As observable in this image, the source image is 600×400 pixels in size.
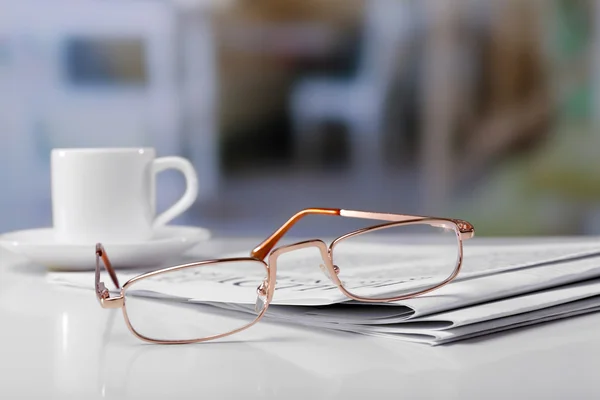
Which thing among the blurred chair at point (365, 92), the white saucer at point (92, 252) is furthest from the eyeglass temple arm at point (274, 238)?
the blurred chair at point (365, 92)

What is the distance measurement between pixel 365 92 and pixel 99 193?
3069 mm

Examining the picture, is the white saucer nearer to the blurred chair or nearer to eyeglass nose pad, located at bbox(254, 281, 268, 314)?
eyeglass nose pad, located at bbox(254, 281, 268, 314)

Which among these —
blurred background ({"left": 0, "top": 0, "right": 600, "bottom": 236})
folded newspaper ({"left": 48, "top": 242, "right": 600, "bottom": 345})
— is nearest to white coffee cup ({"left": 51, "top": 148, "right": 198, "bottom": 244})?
folded newspaper ({"left": 48, "top": 242, "right": 600, "bottom": 345})

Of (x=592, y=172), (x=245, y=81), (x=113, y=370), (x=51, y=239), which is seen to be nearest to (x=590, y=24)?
(x=592, y=172)

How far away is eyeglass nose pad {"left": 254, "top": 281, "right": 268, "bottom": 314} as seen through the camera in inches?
18.5

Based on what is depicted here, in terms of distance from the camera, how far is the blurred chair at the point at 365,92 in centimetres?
366

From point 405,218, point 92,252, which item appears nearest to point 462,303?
point 405,218

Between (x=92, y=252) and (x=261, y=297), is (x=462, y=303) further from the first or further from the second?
(x=92, y=252)

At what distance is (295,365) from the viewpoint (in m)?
0.41

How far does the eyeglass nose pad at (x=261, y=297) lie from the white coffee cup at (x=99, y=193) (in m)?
0.28

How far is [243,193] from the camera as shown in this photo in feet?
11.6

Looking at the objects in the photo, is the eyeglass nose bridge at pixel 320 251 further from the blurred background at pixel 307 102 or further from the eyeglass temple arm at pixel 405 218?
the blurred background at pixel 307 102

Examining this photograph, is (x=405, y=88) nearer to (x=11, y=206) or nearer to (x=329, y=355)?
(x=11, y=206)

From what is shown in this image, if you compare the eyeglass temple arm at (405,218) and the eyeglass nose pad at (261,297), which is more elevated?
the eyeglass temple arm at (405,218)
